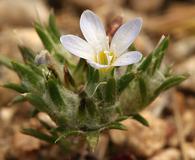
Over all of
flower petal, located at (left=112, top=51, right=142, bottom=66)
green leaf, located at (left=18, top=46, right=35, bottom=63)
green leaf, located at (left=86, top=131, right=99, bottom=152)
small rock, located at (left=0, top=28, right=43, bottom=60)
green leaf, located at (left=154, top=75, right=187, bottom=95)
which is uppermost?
flower petal, located at (left=112, top=51, right=142, bottom=66)

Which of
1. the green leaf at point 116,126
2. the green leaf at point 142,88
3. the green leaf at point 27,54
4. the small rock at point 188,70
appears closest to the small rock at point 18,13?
the small rock at point 188,70

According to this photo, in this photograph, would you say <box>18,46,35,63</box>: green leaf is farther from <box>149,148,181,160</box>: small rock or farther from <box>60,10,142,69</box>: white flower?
<box>149,148,181,160</box>: small rock

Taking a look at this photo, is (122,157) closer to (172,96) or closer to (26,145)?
(26,145)

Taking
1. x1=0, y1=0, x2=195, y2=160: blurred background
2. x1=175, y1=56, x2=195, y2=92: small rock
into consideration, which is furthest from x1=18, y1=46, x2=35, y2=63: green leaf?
x1=175, y1=56, x2=195, y2=92: small rock

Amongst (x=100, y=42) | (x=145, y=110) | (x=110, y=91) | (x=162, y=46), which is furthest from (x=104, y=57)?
(x=145, y=110)

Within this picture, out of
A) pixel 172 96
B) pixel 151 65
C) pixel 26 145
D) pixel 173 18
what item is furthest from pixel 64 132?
pixel 173 18

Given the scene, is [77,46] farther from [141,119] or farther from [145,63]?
[141,119]
